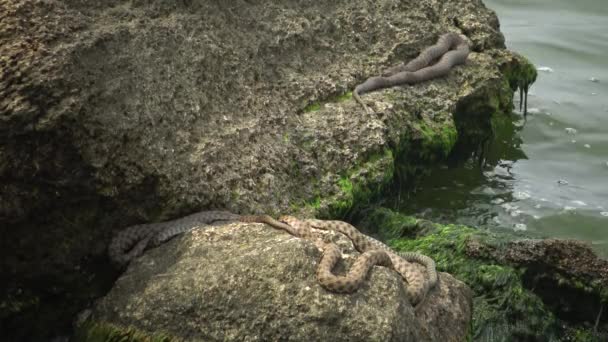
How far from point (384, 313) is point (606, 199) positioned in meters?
5.62

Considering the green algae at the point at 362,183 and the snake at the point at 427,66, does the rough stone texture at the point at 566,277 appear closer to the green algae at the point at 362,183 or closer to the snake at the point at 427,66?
the green algae at the point at 362,183

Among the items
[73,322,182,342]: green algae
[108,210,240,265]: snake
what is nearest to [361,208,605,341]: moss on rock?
[108,210,240,265]: snake

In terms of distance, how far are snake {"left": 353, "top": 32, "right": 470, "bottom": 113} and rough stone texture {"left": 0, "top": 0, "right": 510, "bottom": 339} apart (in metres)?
0.14

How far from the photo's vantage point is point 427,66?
356 inches

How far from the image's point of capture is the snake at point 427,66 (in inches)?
324

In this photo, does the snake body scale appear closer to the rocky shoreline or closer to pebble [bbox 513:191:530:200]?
the rocky shoreline

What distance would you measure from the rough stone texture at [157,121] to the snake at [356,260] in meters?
0.42

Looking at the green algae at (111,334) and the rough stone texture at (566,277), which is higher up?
the green algae at (111,334)

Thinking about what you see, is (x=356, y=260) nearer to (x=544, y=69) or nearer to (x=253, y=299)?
(x=253, y=299)

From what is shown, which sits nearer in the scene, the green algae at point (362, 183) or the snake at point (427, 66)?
the green algae at point (362, 183)

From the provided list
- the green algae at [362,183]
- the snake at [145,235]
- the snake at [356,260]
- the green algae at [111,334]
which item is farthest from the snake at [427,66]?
the green algae at [111,334]

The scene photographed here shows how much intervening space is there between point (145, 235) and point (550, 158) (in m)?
6.66

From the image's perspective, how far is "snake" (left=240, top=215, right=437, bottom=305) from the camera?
5.03m

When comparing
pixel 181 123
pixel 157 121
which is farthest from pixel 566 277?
pixel 157 121
